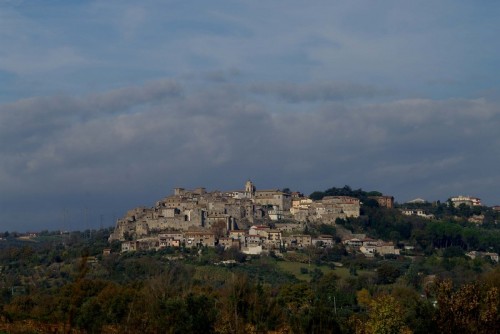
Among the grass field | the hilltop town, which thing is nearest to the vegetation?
the grass field

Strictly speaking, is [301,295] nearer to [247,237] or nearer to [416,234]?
[247,237]

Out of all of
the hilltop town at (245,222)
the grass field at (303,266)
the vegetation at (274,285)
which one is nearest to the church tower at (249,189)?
the hilltop town at (245,222)

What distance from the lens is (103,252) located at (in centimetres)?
7062

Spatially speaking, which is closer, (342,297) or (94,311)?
(94,311)

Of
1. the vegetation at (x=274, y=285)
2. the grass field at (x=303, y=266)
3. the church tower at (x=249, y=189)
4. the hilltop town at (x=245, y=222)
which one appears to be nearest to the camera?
the vegetation at (x=274, y=285)

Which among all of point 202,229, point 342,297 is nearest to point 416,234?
point 202,229

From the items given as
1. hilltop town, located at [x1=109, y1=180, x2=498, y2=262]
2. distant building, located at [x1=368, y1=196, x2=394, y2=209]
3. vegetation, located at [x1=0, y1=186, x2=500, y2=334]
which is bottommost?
vegetation, located at [x1=0, y1=186, x2=500, y2=334]

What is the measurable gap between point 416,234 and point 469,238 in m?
5.50

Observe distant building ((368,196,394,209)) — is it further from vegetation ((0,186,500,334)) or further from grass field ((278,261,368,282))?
grass field ((278,261,368,282))

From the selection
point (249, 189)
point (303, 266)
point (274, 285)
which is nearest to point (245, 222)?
point (249, 189)

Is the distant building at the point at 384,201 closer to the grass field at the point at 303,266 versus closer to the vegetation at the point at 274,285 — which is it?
the vegetation at the point at 274,285

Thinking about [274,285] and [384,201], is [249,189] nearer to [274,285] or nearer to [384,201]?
[384,201]

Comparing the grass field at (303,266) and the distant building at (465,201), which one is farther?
the distant building at (465,201)

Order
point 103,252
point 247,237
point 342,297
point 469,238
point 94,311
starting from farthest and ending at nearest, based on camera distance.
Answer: point 469,238 < point 247,237 < point 103,252 < point 342,297 < point 94,311
